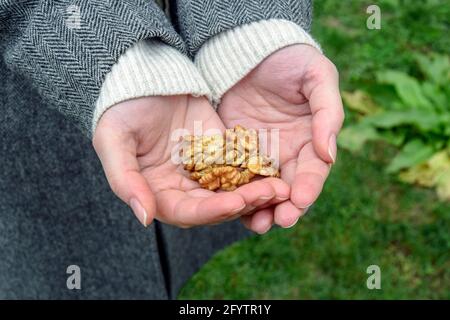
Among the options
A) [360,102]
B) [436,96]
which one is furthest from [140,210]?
[436,96]

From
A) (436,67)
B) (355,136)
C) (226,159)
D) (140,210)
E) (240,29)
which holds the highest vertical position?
(436,67)

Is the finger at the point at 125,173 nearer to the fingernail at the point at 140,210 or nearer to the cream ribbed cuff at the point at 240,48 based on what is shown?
the fingernail at the point at 140,210

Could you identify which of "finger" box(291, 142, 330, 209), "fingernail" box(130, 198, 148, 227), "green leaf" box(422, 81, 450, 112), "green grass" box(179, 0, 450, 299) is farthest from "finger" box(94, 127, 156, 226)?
"green leaf" box(422, 81, 450, 112)

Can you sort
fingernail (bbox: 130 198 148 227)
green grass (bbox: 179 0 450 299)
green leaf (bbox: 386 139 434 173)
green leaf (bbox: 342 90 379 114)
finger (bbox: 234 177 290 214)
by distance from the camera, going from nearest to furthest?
fingernail (bbox: 130 198 148 227) → finger (bbox: 234 177 290 214) → green grass (bbox: 179 0 450 299) → green leaf (bbox: 386 139 434 173) → green leaf (bbox: 342 90 379 114)

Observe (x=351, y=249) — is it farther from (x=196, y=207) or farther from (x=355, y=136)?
(x=196, y=207)

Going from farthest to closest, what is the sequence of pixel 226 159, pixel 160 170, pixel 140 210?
1. pixel 226 159
2. pixel 160 170
3. pixel 140 210

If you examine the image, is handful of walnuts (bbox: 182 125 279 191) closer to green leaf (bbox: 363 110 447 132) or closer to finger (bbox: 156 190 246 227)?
finger (bbox: 156 190 246 227)
